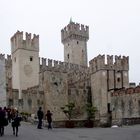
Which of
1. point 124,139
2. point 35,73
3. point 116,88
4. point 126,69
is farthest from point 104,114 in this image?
point 124,139

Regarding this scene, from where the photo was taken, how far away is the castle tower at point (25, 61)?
58719 mm

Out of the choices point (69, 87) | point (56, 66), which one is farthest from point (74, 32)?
point (69, 87)

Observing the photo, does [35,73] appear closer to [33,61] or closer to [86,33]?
[33,61]

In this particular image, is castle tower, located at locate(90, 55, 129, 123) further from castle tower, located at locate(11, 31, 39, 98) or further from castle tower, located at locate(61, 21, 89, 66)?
castle tower, located at locate(61, 21, 89, 66)

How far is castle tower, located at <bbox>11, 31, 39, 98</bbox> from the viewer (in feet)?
193

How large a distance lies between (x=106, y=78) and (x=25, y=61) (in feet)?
38.8

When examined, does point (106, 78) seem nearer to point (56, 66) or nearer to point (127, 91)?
point (127, 91)

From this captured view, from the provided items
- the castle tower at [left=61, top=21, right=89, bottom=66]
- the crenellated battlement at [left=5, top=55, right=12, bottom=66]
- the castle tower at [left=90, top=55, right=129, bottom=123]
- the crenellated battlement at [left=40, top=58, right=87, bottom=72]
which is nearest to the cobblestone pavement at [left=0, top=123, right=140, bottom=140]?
the castle tower at [left=90, top=55, right=129, bottom=123]

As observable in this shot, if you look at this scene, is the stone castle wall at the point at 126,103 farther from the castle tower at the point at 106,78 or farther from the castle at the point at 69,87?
the castle tower at the point at 106,78

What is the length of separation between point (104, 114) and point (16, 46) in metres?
16.3

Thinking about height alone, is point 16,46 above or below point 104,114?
above

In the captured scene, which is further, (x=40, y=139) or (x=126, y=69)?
(x=126, y=69)

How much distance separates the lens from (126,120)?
119ft

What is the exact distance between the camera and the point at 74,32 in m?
81.0
